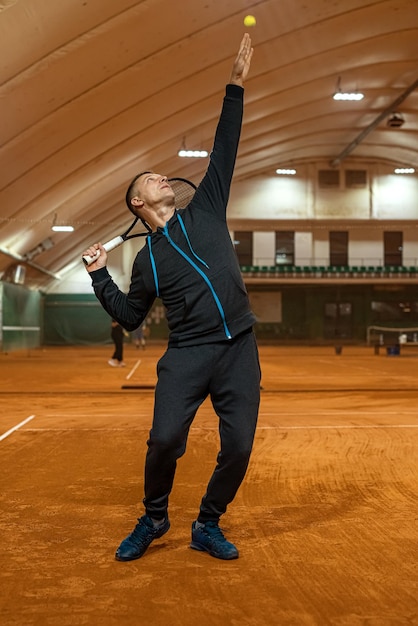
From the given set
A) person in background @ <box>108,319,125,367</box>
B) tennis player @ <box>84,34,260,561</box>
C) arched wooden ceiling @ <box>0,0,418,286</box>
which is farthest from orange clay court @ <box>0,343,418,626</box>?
person in background @ <box>108,319,125,367</box>

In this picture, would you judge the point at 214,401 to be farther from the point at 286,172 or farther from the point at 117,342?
the point at 286,172

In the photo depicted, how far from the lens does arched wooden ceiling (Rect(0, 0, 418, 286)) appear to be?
1596 cm

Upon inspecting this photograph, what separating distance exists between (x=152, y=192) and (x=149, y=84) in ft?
56.9

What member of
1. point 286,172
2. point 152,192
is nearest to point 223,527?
point 152,192

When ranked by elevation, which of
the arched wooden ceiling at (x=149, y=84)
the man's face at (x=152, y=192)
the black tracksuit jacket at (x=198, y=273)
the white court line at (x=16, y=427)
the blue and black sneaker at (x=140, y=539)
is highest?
the arched wooden ceiling at (x=149, y=84)

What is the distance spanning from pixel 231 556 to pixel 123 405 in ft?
26.1

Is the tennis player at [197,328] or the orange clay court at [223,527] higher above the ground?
the tennis player at [197,328]

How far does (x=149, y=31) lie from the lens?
17.3 m

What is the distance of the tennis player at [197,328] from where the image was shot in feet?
12.1

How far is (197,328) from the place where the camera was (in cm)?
372

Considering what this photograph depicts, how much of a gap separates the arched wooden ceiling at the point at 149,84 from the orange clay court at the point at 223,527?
9825mm

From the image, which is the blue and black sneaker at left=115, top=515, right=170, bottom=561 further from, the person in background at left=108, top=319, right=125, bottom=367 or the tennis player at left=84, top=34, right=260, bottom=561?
the person in background at left=108, top=319, right=125, bottom=367

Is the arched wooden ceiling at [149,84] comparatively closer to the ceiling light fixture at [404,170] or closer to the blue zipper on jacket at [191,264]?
the ceiling light fixture at [404,170]

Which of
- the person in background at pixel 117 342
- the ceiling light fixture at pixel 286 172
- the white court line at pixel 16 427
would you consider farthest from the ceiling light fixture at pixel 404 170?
the white court line at pixel 16 427
